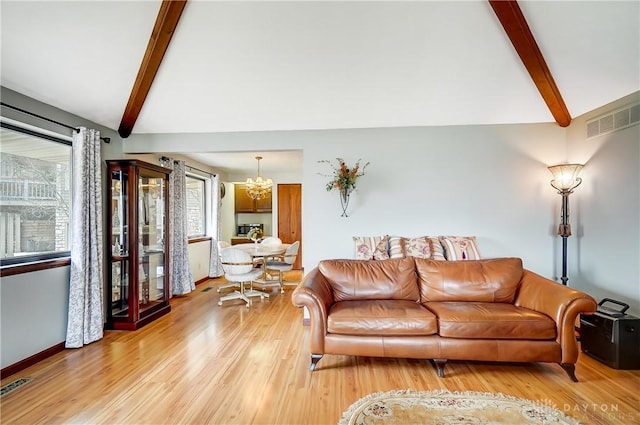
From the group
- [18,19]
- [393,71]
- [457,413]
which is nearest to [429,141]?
[393,71]

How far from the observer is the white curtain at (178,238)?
16.6ft

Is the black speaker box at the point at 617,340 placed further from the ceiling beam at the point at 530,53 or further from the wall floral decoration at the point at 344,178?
the wall floral decoration at the point at 344,178

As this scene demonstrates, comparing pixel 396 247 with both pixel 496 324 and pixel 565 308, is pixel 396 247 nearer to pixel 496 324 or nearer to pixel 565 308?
pixel 496 324

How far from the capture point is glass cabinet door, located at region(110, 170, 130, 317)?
3.75m

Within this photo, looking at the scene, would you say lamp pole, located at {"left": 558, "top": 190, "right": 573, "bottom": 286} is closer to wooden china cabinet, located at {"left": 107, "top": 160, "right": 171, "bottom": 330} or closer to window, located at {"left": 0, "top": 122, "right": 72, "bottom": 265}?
wooden china cabinet, located at {"left": 107, "top": 160, "right": 171, "bottom": 330}

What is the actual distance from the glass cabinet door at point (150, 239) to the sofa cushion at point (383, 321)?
8.73 ft

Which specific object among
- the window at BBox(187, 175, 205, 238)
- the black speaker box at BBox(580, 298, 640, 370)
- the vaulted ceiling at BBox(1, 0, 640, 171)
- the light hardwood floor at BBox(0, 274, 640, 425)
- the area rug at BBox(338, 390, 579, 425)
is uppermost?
the vaulted ceiling at BBox(1, 0, 640, 171)

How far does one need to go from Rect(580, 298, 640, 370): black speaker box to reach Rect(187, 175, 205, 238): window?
5985 millimetres

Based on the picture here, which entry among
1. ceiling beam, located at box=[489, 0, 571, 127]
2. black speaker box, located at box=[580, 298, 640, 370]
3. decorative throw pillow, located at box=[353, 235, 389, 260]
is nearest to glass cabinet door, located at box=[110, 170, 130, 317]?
decorative throw pillow, located at box=[353, 235, 389, 260]

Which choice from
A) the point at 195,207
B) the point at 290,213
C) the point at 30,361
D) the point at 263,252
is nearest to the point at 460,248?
the point at 263,252

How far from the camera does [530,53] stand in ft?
9.32

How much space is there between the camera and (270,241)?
610 centimetres

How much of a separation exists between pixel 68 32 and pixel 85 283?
93.0 inches

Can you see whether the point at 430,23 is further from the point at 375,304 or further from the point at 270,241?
the point at 270,241
